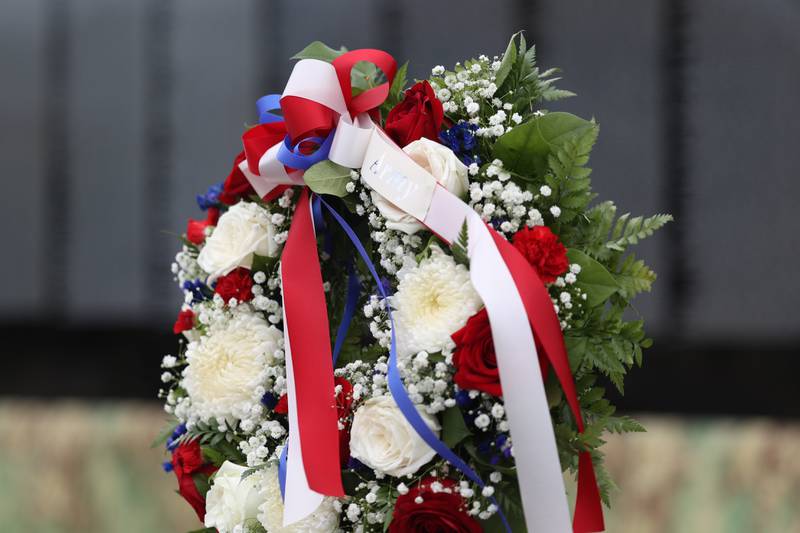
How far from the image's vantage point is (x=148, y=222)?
3.48m

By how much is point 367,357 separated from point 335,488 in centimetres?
22

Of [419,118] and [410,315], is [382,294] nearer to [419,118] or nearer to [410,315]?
[410,315]

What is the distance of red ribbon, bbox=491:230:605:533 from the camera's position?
0.98m

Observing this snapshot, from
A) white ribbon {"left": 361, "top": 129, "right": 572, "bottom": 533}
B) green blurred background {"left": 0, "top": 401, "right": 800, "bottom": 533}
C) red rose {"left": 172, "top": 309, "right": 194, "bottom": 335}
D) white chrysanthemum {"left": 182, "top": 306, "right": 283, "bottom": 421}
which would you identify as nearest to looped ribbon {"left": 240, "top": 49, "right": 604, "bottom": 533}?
white ribbon {"left": 361, "top": 129, "right": 572, "bottom": 533}

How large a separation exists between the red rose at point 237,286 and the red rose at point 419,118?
33 centimetres

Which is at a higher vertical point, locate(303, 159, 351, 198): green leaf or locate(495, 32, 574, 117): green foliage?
locate(495, 32, 574, 117): green foliage

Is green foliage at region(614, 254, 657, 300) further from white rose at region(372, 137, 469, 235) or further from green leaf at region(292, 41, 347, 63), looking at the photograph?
green leaf at region(292, 41, 347, 63)

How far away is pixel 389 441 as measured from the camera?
3.37ft

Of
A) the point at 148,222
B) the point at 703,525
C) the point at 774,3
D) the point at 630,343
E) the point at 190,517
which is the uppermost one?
the point at 774,3

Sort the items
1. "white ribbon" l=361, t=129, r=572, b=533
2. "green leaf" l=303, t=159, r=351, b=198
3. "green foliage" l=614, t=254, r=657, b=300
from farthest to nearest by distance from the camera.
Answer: "green leaf" l=303, t=159, r=351, b=198 → "green foliage" l=614, t=254, r=657, b=300 → "white ribbon" l=361, t=129, r=572, b=533

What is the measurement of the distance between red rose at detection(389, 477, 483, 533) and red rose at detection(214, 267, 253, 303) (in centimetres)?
43

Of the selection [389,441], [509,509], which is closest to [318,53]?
[389,441]

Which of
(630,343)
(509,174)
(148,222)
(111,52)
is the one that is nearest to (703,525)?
(630,343)

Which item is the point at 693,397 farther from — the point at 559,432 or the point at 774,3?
the point at 559,432
